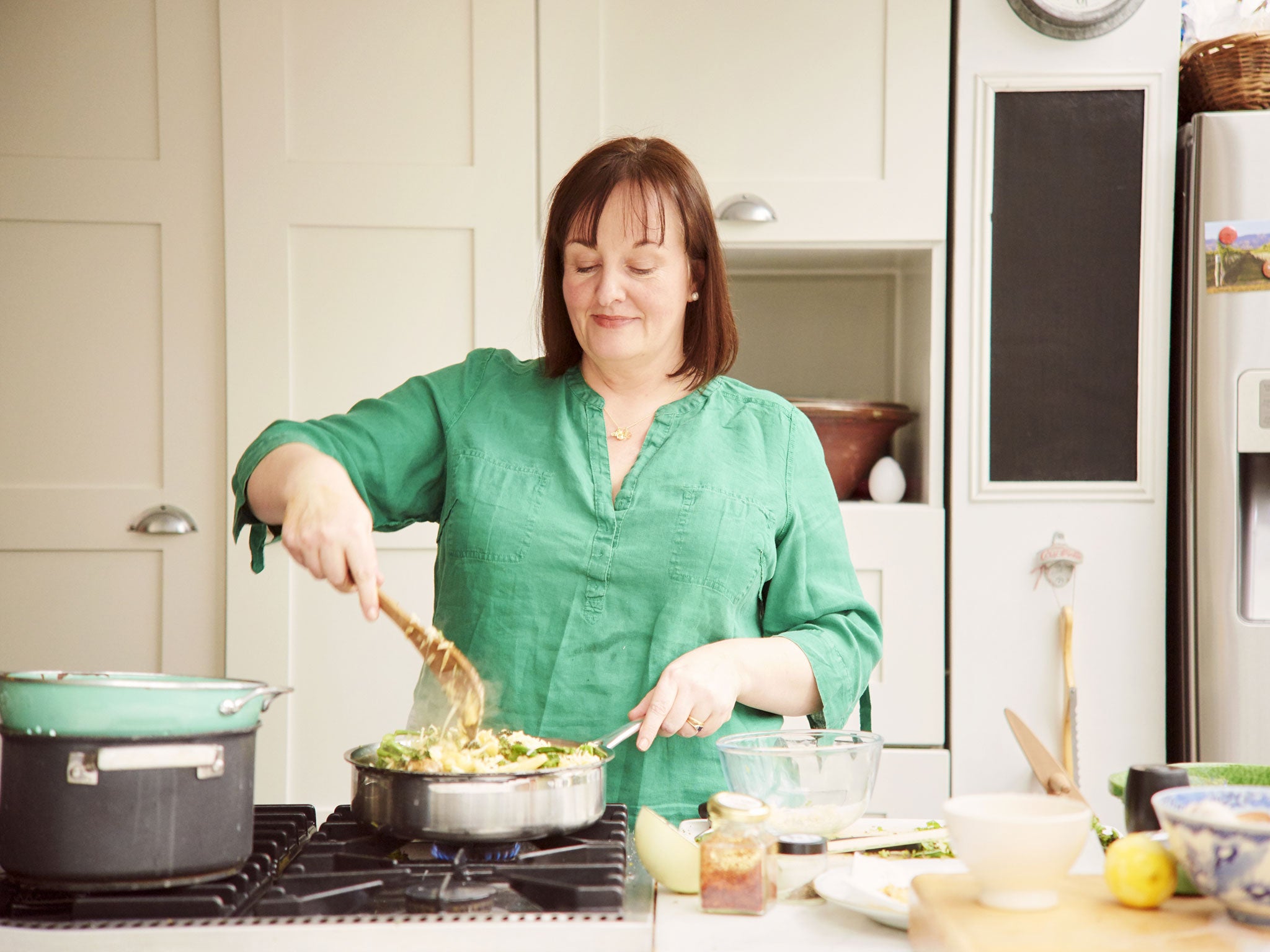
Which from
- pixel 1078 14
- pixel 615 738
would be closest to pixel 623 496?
pixel 615 738

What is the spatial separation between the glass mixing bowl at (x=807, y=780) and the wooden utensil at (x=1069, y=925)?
0.18 m

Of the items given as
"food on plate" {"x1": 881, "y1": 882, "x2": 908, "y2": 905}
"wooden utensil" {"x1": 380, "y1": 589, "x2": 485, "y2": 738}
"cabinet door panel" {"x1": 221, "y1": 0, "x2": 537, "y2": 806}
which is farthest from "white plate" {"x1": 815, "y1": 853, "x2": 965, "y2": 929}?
"cabinet door panel" {"x1": 221, "y1": 0, "x2": 537, "y2": 806}

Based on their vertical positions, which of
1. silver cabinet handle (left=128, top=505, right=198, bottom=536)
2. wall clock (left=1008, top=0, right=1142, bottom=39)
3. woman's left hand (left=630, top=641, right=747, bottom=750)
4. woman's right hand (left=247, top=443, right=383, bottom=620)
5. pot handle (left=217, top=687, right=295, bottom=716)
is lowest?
woman's left hand (left=630, top=641, right=747, bottom=750)

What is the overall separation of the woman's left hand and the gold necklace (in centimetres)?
31

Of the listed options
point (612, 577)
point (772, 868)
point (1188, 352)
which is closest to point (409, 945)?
point (772, 868)

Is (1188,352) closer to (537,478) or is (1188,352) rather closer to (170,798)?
(537,478)

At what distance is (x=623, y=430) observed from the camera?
55.7 inches

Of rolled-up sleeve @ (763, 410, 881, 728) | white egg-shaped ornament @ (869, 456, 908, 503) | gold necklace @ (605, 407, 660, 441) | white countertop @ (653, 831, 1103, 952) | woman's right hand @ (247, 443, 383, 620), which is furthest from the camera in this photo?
white egg-shaped ornament @ (869, 456, 908, 503)

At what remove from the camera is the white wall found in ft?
7.23

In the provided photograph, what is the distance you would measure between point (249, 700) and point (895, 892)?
19.6 inches

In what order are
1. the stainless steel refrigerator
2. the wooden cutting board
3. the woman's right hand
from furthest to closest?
the stainless steel refrigerator → the woman's right hand → the wooden cutting board

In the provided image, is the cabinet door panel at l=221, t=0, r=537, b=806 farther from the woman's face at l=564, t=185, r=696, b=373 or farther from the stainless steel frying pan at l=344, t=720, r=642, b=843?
the stainless steel frying pan at l=344, t=720, r=642, b=843

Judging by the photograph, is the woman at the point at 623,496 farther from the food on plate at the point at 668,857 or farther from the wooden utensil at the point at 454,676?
the food on plate at the point at 668,857

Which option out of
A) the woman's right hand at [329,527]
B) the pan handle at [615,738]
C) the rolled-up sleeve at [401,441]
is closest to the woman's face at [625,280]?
the rolled-up sleeve at [401,441]
